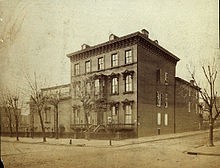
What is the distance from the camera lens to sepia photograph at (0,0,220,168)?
2688 mm

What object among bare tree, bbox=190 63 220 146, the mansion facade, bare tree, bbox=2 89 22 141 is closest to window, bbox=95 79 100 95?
the mansion facade

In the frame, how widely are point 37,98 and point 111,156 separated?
77cm

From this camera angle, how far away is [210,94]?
10.1 feet

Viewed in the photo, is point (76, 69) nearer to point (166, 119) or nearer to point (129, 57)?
point (129, 57)

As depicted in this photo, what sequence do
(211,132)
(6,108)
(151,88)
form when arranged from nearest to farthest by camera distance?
(6,108), (151,88), (211,132)

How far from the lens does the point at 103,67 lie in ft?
9.23

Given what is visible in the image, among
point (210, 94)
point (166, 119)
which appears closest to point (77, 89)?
point (166, 119)

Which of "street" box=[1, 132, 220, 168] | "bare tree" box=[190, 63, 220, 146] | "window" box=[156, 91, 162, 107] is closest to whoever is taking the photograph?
"street" box=[1, 132, 220, 168]

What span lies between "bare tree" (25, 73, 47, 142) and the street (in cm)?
17

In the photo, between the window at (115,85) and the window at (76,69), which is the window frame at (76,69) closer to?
the window at (76,69)

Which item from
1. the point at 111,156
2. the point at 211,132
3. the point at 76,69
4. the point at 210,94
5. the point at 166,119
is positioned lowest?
the point at 111,156

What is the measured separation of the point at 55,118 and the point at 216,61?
61.7 inches

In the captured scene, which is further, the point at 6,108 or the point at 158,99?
the point at 158,99

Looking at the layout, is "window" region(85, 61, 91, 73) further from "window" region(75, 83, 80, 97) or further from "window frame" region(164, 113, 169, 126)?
"window frame" region(164, 113, 169, 126)
